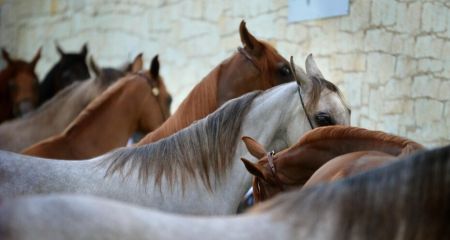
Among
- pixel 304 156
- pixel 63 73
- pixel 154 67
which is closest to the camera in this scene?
pixel 304 156

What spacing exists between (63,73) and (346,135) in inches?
184

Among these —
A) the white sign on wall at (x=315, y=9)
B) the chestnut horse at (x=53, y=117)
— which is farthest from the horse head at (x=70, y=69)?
the white sign on wall at (x=315, y=9)

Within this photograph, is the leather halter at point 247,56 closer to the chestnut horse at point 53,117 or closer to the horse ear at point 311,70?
the horse ear at point 311,70

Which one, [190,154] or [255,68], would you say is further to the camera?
[255,68]

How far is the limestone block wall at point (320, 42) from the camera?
5.25 meters

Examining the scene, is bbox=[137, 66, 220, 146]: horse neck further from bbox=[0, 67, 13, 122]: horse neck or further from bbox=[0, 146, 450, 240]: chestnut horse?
bbox=[0, 67, 13, 122]: horse neck

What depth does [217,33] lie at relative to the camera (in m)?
7.38

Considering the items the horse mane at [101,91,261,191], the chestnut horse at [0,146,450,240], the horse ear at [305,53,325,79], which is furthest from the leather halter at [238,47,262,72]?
the chestnut horse at [0,146,450,240]

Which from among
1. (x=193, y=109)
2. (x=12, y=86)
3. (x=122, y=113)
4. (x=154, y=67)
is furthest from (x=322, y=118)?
(x=12, y=86)

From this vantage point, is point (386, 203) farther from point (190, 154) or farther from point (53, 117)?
point (53, 117)

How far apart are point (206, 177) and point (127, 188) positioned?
312 millimetres

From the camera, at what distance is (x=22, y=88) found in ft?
25.0

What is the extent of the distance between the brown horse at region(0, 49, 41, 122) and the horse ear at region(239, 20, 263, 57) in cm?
326

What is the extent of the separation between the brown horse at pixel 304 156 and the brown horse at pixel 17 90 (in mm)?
4374
